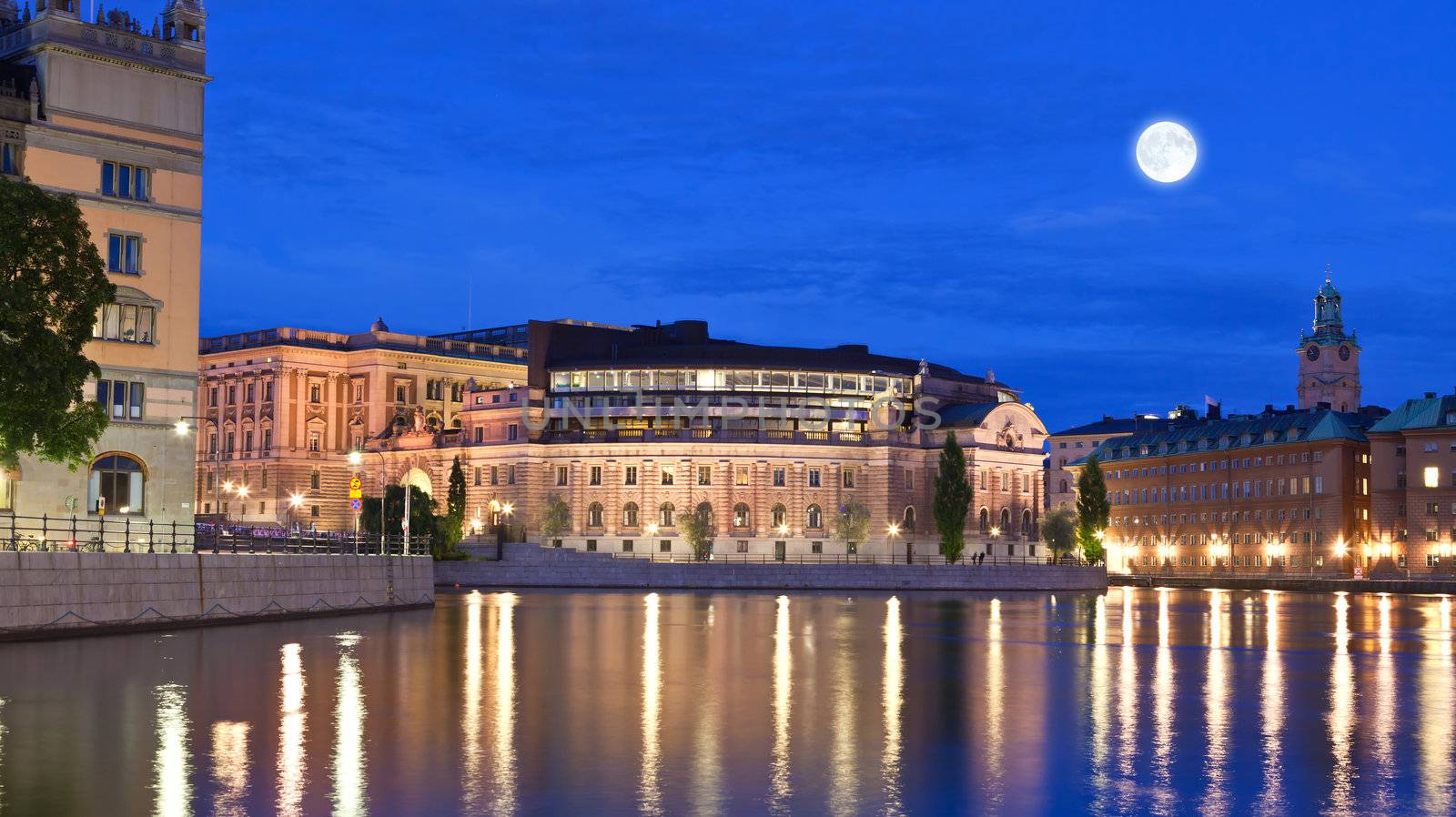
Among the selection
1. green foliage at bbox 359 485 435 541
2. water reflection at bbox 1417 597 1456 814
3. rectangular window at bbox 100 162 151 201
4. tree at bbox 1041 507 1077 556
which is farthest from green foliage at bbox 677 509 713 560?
water reflection at bbox 1417 597 1456 814

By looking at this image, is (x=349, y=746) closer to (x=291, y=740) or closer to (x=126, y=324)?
(x=291, y=740)

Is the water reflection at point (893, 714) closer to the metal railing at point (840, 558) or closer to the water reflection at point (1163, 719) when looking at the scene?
Result: the water reflection at point (1163, 719)

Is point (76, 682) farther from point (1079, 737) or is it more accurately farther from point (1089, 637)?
point (1089, 637)

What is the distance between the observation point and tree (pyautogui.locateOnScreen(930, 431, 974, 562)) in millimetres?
146750

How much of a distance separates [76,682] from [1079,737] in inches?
792

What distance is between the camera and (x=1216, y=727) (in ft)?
92.8

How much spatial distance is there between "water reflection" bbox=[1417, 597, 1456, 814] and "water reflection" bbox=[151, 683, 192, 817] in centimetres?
1503

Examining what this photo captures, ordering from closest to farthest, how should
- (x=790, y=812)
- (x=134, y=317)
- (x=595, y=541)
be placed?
(x=790, y=812), (x=134, y=317), (x=595, y=541)

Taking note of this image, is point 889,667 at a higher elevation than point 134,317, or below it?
below

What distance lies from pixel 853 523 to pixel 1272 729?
425 feet

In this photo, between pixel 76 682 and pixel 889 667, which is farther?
pixel 889 667

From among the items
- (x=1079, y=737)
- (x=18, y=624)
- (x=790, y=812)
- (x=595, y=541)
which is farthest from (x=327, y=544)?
(x=595, y=541)

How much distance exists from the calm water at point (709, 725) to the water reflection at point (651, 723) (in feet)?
0.29

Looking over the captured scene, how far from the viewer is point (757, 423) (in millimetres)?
A: 165750
